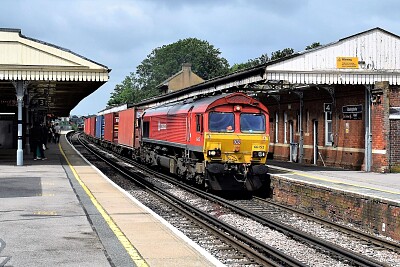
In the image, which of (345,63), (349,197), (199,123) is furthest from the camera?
(345,63)

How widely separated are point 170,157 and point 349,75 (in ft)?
24.5

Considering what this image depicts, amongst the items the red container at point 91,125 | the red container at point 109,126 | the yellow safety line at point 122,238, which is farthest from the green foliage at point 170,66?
the yellow safety line at point 122,238

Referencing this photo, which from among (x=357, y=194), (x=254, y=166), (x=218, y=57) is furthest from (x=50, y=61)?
(x=218, y=57)

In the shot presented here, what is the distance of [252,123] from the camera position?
17.3 metres

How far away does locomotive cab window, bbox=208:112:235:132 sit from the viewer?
16.8m

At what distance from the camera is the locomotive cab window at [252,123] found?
56.4 ft

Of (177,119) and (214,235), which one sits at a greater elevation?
(177,119)

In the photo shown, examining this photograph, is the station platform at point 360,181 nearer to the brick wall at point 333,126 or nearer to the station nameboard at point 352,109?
the brick wall at point 333,126

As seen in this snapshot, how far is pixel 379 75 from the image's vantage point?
20156 mm

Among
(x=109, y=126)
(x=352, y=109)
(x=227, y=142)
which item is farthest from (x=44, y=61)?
(x=109, y=126)

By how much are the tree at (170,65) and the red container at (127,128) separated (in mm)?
84592

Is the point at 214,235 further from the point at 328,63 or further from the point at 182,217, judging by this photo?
the point at 328,63

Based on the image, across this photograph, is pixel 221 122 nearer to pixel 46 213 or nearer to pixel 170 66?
pixel 46 213

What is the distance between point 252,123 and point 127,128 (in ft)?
56.5
